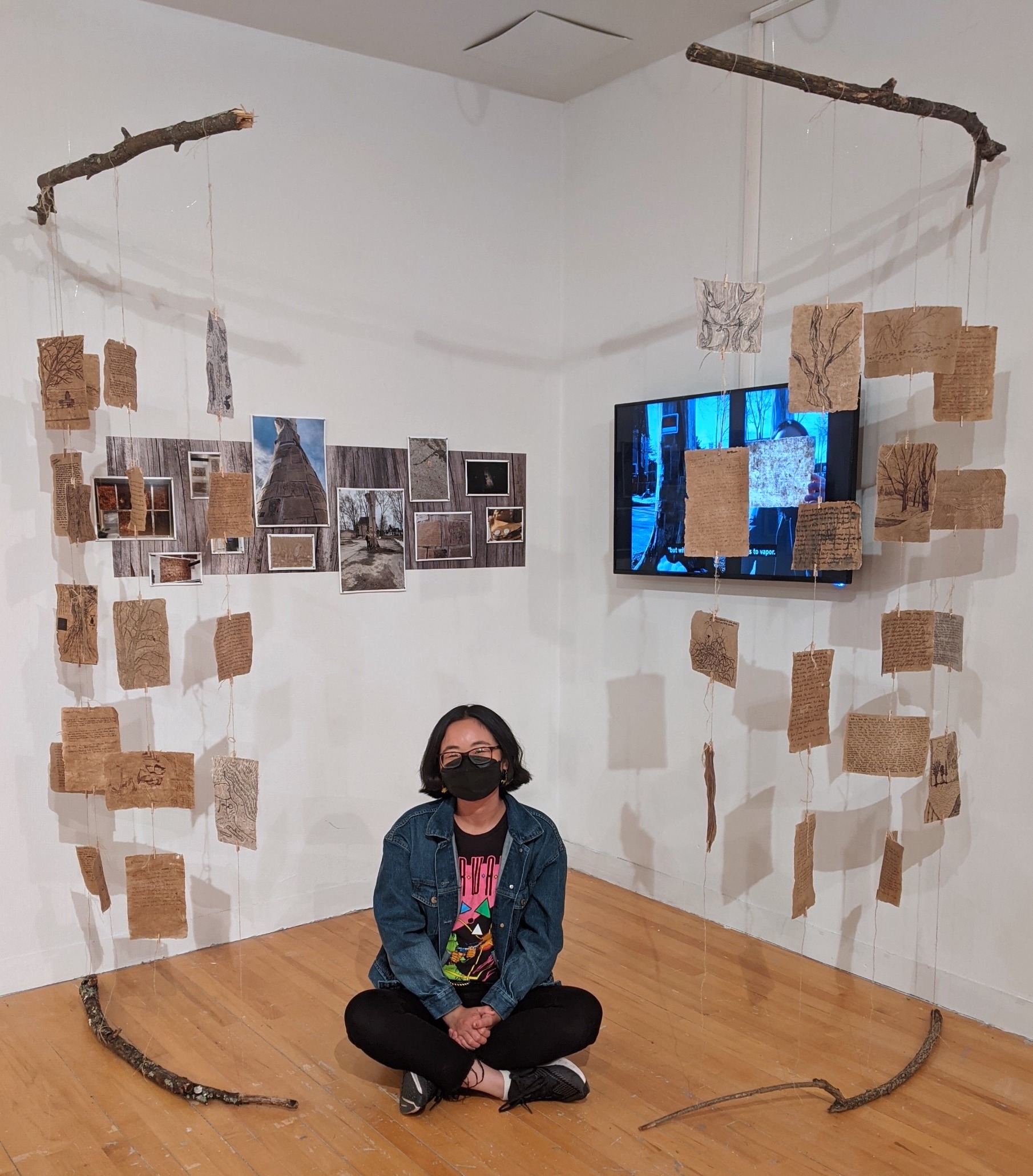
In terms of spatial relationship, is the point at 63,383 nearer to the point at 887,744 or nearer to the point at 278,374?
A: the point at 278,374

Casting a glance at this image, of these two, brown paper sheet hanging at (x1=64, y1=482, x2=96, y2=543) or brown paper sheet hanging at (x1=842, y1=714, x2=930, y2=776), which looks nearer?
brown paper sheet hanging at (x1=842, y1=714, x2=930, y2=776)

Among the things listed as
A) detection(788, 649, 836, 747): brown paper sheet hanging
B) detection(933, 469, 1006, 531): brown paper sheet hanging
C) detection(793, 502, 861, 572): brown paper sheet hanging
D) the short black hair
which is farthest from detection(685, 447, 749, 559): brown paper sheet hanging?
the short black hair

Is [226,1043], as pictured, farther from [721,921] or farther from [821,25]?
[821,25]

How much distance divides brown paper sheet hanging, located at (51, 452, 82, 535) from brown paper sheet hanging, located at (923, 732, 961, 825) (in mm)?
2251

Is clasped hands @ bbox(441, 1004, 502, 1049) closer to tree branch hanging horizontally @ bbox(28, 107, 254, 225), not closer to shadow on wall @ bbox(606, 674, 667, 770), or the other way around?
shadow on wall @ bbox(606, 674, 667, 770)

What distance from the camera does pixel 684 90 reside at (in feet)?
11.9

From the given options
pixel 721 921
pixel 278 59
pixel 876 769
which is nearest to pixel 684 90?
pixel 278 59

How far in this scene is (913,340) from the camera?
7.94 feet

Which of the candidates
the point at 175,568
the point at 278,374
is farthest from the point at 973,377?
the point at 175,568

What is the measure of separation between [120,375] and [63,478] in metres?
0.37

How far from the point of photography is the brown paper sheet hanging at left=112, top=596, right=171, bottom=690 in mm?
2570

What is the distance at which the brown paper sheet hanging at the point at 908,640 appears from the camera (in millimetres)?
2576

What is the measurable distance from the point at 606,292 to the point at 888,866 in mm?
2314

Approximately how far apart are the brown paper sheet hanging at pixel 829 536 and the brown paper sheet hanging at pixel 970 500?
284 mm
